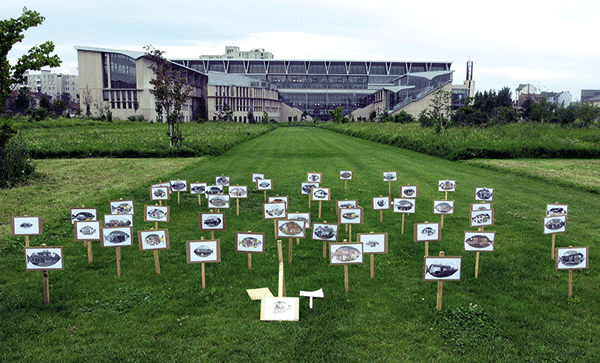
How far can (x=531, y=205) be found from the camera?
1337cm

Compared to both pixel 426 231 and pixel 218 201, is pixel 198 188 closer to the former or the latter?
pixel 218 201

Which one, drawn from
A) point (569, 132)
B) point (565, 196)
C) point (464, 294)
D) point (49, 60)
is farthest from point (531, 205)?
point (569, 132)

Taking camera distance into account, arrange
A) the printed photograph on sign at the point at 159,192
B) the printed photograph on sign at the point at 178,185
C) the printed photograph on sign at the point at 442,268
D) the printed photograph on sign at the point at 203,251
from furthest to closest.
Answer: the printed photograph on sign at the point at 178,185
the printed photograph on sign at the point at 159,192
the printed photograph on sign at the point at 203,251
the printed photograph on sign at the point at 442,268

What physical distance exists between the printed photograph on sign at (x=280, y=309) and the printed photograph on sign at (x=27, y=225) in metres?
4.51

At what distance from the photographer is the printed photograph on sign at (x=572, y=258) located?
6.45m

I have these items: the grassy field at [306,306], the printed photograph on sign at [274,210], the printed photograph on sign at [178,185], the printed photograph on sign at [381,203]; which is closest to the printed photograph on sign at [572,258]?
the grassy field at [306,306]

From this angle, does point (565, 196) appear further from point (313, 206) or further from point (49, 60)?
point (49, 60)

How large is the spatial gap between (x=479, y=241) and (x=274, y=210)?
4.03 meters

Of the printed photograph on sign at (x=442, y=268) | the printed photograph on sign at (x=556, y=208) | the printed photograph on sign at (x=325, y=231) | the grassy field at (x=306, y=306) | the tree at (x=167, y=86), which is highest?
the tree at (x=167, y=86)

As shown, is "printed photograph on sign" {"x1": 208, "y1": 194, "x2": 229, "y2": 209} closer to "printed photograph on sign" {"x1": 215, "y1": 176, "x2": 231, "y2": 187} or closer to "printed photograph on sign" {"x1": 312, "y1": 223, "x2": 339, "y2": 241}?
"printed photograph on sign" {"x1": 215, "y1": 176, "x2": 231, "y2": 187}

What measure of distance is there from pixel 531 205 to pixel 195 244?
36.1 ft

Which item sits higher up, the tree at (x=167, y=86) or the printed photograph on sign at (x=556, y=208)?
the tree at (x=167, y=86)

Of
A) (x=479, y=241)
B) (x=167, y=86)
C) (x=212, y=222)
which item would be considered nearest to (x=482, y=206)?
(x=479, y=241)

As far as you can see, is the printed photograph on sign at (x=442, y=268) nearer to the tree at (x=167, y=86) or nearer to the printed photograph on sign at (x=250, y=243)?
the printed photograph on sign at (x=250, y=243)
